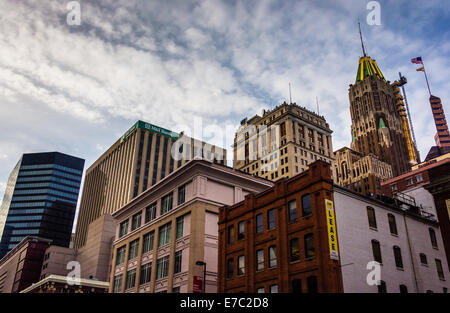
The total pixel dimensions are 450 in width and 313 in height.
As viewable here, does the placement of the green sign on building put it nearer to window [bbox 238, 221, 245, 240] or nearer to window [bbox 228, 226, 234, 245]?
window [bbox 228, 226, 234, 245]

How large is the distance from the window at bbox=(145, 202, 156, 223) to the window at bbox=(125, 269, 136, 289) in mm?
7295

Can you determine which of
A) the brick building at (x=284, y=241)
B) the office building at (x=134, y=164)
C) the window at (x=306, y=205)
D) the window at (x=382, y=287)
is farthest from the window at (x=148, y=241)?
the office building at (x=134, y=164)

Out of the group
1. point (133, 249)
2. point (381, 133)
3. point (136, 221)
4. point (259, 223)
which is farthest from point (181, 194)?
point (381, 133)

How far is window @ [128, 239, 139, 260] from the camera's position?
58.2 meters

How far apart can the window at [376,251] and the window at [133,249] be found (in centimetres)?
3366

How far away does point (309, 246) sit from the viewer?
112ft

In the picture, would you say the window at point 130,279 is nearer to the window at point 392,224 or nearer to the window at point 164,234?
the window at point 164,234

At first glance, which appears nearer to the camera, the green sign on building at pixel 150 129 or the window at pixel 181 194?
the window at pixel 181 194

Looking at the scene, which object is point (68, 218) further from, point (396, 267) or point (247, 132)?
point (396, 267)

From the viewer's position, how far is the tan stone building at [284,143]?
116m

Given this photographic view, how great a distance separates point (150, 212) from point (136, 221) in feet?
14.6

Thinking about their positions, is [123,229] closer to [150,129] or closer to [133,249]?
[133,249]

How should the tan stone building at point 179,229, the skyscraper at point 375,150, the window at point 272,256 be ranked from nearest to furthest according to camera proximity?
1. the window at point 272,256
2. the tan stone building at point 179,229
3. the skyscraper at point 375,150
